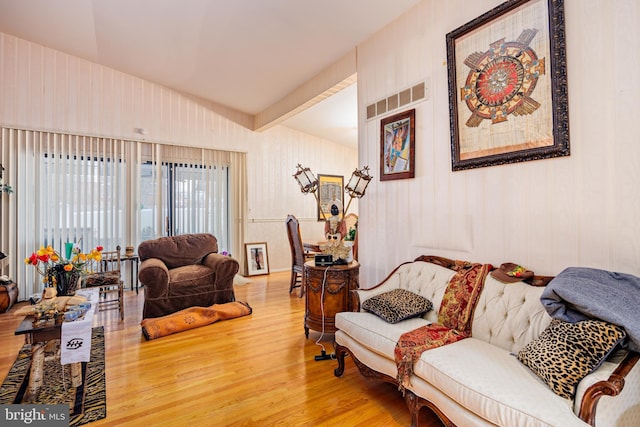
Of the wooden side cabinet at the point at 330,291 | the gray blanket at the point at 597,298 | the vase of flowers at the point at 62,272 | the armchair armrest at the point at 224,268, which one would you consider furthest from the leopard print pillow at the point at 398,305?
the vase of flowers at the point at 62,272

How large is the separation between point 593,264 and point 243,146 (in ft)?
18.4

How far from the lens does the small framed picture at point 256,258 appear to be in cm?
629

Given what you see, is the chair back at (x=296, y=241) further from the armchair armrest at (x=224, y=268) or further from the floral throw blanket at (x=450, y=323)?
the floral throw blanket at (x=450, y=323)

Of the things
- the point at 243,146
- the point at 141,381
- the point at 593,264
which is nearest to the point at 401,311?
the point at 593,264

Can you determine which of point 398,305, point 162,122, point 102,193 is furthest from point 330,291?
point 162,122

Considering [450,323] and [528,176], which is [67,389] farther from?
[528,176]

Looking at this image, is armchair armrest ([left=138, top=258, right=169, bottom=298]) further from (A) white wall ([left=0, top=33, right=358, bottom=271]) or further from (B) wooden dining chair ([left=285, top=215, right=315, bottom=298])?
(A) white wall ([left=0, top=33, right=358, bottom=271])

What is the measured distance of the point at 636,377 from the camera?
1363mm

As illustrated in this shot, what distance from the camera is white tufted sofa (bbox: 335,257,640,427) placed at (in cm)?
128

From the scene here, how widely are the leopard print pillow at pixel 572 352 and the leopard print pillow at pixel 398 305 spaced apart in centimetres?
85

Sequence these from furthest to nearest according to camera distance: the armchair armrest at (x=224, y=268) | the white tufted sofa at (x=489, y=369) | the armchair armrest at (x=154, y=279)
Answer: the armchair armrest at (x=224, y=268) → the armchair armrest at (x=154, y=279) → the white tufted sofa at (x=489, y=369)

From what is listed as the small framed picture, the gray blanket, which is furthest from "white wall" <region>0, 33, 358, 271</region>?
the gray blanket

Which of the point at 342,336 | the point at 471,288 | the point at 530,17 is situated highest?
the point at 530,17

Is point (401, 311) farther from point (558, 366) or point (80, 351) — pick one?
point (80, 351)
